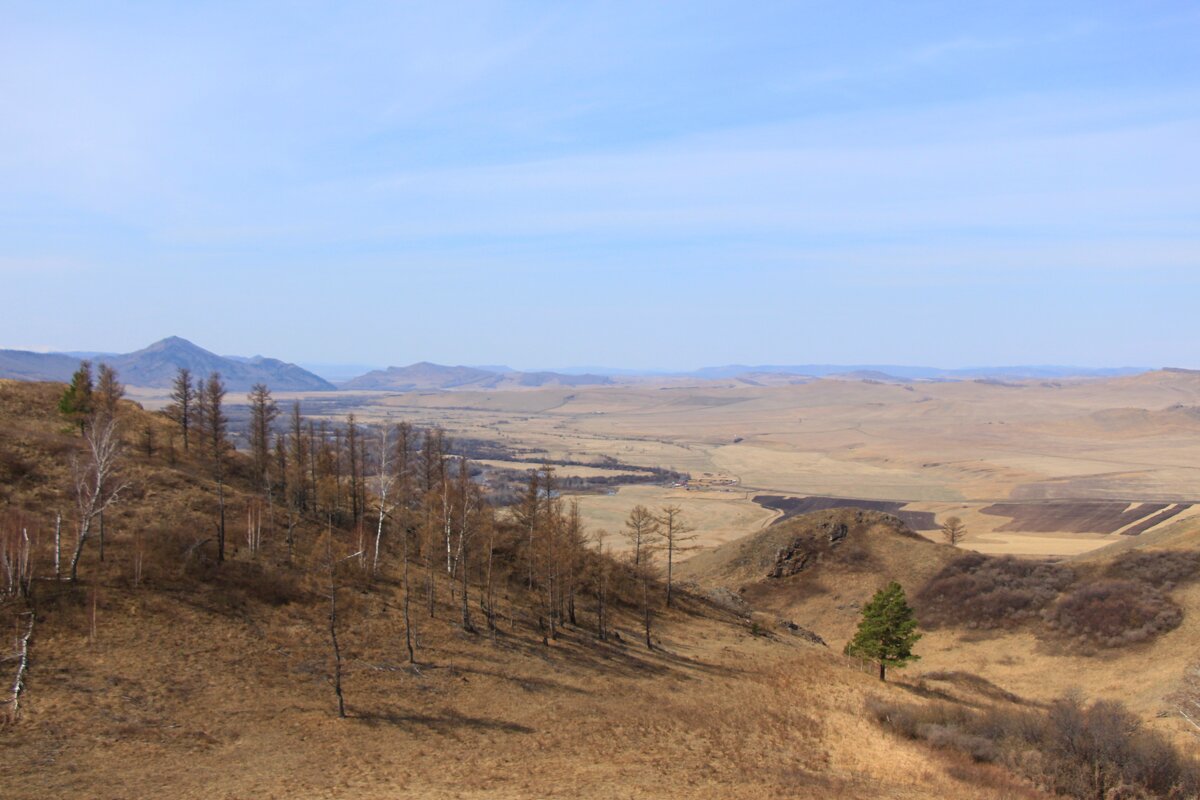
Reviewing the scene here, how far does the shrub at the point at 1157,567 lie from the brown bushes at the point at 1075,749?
32.7 meters

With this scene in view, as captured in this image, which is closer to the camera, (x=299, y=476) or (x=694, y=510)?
(x=299, y=476)

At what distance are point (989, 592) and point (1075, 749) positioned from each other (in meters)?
40.6

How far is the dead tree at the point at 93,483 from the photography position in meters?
32.4

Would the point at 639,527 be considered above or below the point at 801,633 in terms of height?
above

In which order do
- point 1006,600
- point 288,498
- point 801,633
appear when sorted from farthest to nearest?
point 1006,600
point 801,633
point 288,498

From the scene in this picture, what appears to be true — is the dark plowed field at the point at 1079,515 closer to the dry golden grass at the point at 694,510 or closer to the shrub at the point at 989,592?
the dry golden grass at the point at 694,510

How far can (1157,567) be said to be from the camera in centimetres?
6059

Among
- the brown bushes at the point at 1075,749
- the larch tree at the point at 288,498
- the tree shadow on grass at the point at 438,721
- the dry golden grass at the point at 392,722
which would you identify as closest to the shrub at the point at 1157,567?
the brown bushes at the point at 1075,749

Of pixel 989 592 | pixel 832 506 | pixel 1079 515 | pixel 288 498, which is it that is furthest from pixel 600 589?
pixel 1079 515

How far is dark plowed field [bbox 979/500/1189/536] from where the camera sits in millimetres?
119694

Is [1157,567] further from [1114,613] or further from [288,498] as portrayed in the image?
[288,498]

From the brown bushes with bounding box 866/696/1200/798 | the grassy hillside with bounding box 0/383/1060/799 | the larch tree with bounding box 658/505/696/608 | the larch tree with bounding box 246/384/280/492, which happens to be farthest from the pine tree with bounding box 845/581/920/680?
the larch tree with bounding box 246/384/280/492

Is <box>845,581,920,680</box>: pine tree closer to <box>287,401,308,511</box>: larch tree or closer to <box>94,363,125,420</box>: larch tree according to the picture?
<box>287,401,308,511</box>: larch tree

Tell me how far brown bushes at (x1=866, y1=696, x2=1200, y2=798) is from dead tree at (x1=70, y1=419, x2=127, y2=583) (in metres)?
37.0
